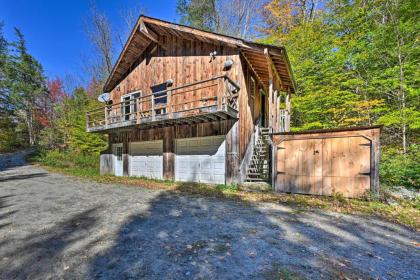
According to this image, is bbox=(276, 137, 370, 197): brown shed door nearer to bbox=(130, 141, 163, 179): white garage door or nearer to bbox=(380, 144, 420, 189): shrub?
bbox=(380, 144, 420, 189): shrub

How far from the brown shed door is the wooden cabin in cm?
187

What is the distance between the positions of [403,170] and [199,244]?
8.25 meters

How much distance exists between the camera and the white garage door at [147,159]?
1106cm

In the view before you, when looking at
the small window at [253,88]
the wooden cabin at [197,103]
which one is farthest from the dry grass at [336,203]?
the small window at [253,88]

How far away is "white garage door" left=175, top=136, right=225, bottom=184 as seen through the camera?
8.98m

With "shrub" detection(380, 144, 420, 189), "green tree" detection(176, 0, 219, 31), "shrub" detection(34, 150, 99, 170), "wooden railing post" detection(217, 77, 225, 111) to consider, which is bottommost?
"shrub" detection(34, 150, 99, 170)

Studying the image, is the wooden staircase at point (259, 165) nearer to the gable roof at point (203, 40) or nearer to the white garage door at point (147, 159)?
the gable roof at point (203, 40)

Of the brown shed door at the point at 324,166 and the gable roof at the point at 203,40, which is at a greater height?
the gable roof at the point at 203,40

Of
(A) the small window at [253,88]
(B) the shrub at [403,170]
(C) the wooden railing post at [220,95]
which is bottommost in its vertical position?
(B) the shrub at [403,170]

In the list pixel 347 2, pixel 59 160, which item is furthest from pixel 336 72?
pixel 59 160

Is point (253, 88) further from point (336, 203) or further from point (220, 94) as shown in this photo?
point (336, 203)

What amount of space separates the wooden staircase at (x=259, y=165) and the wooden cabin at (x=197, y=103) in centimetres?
4

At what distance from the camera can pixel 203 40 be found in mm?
9367

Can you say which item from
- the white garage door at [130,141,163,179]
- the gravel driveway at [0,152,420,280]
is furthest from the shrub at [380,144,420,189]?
the white garage door at [130,141,163,179]
